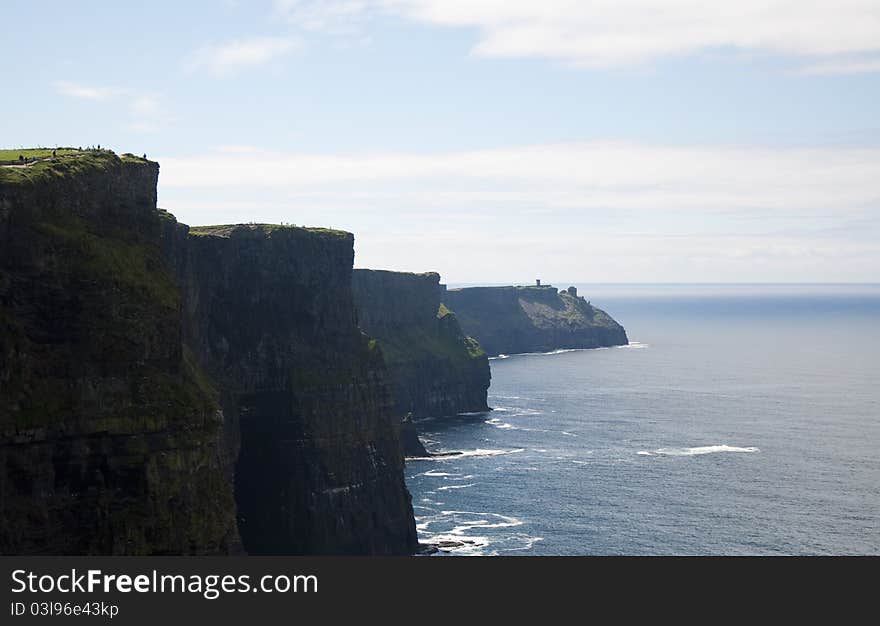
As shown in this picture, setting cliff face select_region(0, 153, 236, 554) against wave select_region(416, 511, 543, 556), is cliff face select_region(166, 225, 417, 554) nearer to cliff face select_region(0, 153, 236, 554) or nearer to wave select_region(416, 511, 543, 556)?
wave select_region(416, 511, 543, 556)

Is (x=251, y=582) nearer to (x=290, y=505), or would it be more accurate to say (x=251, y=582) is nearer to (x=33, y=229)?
(x=33, y=229)

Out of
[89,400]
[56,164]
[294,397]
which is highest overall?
[56,164]

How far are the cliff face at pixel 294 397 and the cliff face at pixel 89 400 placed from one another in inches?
1865

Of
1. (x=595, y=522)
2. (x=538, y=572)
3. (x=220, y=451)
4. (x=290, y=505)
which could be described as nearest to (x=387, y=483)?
(x=290, y=505)

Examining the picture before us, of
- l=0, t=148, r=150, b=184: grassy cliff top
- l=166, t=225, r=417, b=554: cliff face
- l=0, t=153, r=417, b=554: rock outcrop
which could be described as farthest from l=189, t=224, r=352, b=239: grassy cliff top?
l=0, t=148, r=150, b=184: grassy cliff top

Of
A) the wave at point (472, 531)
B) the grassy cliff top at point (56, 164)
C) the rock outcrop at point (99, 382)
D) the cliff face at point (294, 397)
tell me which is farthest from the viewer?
the wave at point (472, 531)

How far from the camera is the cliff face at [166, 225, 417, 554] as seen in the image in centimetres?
15675

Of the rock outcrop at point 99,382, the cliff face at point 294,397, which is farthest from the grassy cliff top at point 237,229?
the rock outcrop at point 99,382

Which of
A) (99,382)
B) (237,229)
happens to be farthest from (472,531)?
(99,382)

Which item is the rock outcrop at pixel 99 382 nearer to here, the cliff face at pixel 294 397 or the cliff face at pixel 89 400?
the cliff face at pixel 89 400

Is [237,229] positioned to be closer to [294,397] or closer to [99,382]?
[294,397]

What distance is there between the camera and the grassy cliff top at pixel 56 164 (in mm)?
96062

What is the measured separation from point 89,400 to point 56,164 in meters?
23.5

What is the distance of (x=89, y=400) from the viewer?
91500mm
